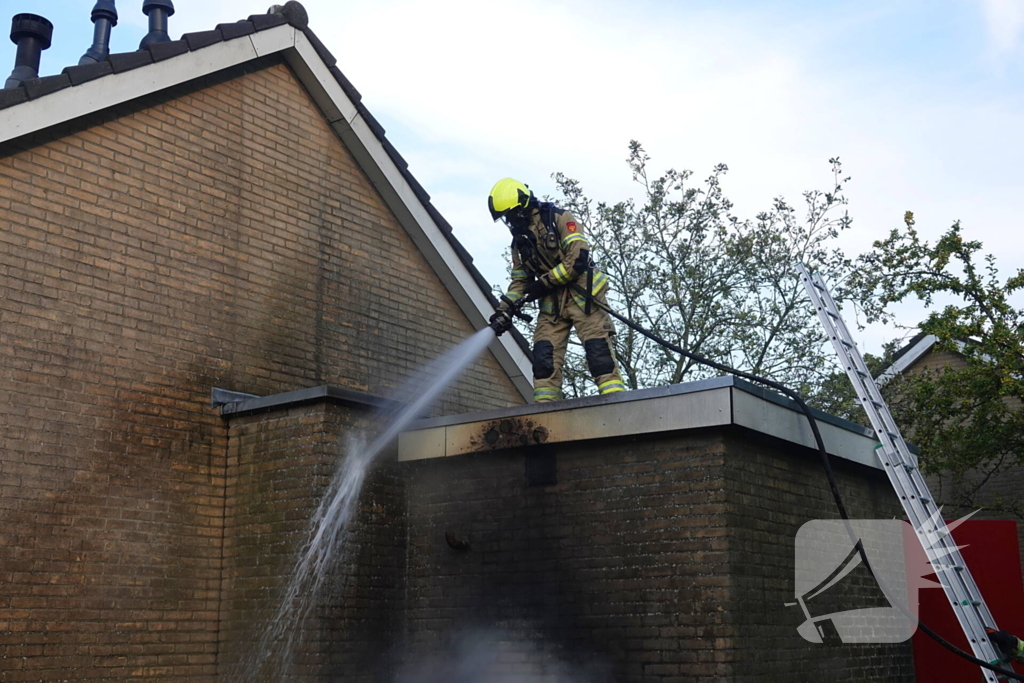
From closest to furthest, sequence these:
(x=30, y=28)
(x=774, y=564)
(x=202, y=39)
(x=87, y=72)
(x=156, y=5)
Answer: (x=774, y=564), (x=87, y=72), (x=202, y=39), (x=30, y=28), (x=156, y=5)

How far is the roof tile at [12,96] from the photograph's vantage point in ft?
22.5

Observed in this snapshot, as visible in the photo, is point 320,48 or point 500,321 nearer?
point 500,321

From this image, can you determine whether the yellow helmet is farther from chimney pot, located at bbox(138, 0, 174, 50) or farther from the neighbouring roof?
chimney pot, located at bbox(138, 0, 174, 50)

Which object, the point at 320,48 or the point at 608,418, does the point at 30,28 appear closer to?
the point at 320,48

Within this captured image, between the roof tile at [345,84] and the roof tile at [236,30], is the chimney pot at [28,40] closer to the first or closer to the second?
the roof tile at [236,30]

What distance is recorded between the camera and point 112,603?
22.9ft

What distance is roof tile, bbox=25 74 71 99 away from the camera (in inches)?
278

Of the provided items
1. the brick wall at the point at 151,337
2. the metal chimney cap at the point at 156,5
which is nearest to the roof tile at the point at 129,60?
the brick wall at the point at 151,337

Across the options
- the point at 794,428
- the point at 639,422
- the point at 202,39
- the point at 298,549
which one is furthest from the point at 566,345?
the point at 202,39

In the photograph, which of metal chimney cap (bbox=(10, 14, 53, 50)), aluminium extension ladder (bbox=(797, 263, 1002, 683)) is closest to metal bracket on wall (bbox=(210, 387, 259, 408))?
aluminium extension ladder (bbox=(797, 263, 1002, 683))

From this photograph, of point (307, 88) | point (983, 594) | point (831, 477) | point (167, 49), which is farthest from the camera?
point (307, 88)

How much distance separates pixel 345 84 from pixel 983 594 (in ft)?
25.5

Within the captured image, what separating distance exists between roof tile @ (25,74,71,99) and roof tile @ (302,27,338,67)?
9.04 feet

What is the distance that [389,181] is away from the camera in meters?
9.95
